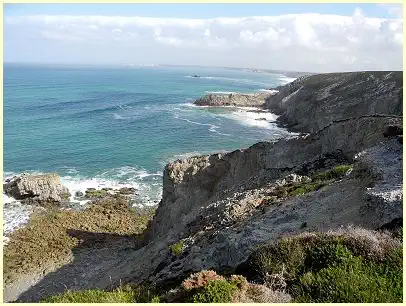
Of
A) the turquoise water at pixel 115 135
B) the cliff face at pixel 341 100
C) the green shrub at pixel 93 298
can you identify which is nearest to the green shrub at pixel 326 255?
the green shrub at pixel 93 298

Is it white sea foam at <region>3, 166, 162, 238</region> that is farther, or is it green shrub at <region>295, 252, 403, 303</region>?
white sea foam at <region>3, 166, 162, 238</region>

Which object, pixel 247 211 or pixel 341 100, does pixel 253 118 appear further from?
pixel 247 211

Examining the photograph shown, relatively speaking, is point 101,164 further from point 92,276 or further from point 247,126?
point 247,126

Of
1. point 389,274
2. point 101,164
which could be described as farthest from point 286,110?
point 389,274

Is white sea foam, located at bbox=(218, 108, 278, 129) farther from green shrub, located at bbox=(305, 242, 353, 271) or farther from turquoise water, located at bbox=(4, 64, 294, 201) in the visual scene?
green shrub, located at bbox=(305, 242, 353, 271)

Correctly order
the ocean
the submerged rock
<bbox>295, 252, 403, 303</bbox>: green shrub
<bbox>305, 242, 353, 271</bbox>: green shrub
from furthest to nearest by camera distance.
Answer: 1. the ocean
2. the submerged rock
3. <bbox>305, 242, 353, 271</bbox>: green shrub
4. <bbox>295, 252, 403, 303</bbox>: green shrub

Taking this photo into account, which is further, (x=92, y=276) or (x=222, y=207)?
(x=92, y=276)

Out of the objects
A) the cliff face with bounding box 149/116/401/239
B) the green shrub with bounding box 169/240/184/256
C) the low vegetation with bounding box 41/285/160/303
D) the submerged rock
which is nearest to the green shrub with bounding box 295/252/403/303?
the low vegetation with bounding box 41/285/160/303
